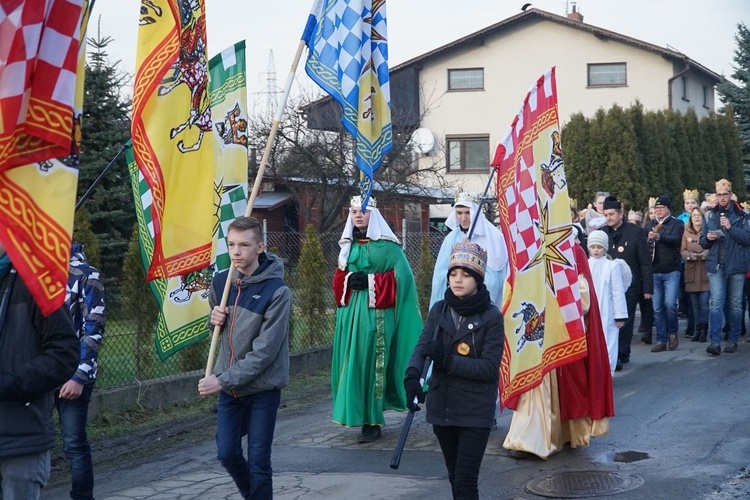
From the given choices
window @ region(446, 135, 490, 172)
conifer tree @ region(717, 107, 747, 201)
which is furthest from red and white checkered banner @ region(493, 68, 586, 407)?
conifer tree @ region(717, 107, 747, 201)

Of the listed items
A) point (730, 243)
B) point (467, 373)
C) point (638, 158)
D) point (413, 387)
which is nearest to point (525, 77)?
point (638, 158)

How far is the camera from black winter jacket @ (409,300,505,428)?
5.66 m

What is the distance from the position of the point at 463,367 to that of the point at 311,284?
8.42m

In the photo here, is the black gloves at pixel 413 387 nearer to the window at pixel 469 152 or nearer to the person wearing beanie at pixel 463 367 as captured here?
the person wearing beanie at pixel 463 367

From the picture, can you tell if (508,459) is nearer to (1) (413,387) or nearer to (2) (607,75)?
(1) (413,387)

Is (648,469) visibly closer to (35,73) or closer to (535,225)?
(535,225)

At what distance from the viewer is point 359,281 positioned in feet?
29.9

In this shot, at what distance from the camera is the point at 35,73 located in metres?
4.37

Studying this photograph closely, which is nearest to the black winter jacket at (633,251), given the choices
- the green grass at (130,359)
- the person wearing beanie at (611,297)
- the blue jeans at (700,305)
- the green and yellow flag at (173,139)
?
the blue jeans at (700,305)

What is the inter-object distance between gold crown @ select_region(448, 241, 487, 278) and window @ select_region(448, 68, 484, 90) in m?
35.8

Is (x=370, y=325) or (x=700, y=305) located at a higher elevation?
(x=370, y=325)

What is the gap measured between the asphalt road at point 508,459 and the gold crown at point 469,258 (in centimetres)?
188

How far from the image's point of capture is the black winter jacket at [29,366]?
4.23m

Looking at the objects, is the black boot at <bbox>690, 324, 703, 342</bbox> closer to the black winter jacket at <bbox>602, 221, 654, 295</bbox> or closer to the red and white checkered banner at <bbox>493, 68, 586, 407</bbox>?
the black winter jacket at <bbox>602, 221, 654, 295</bbox>
